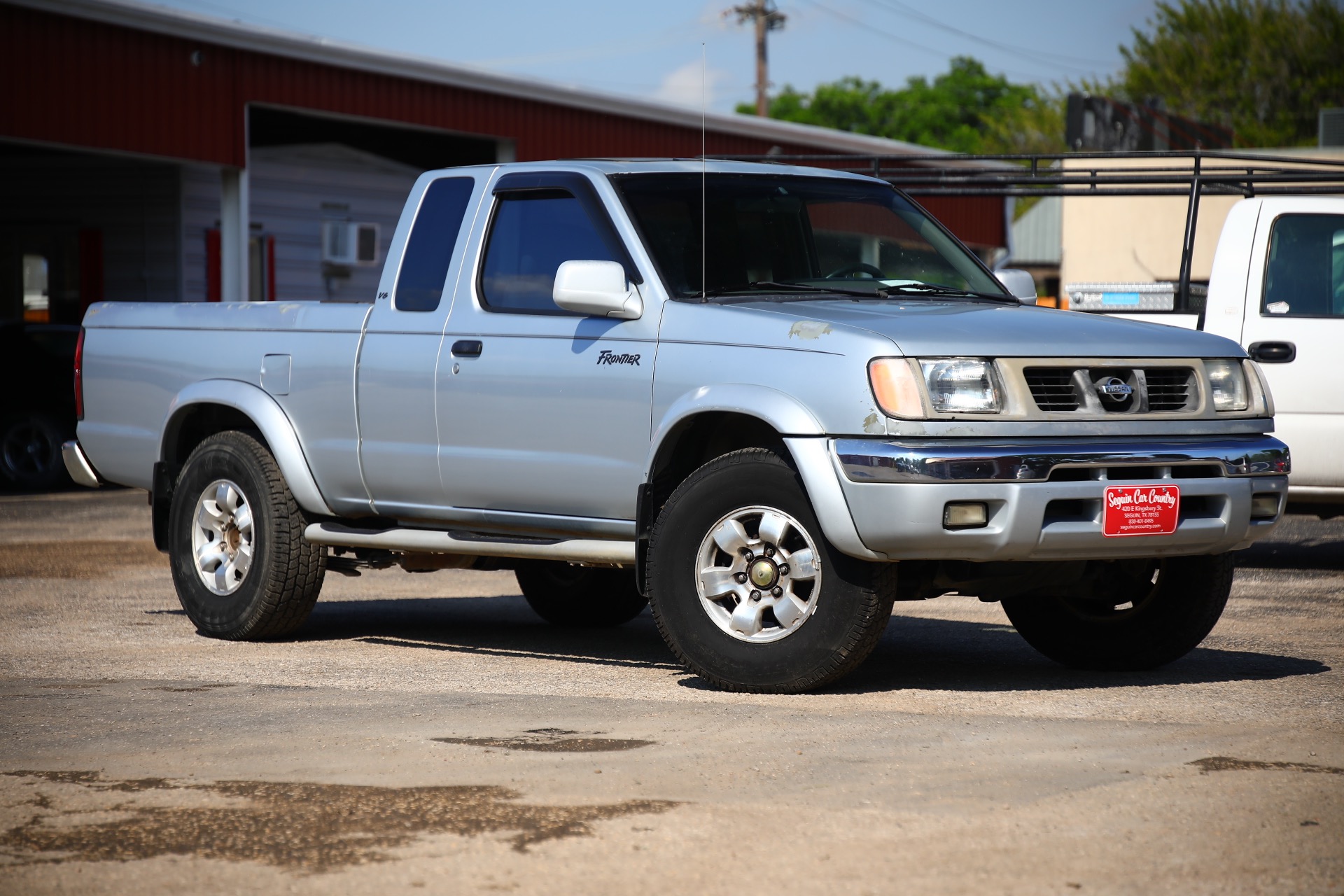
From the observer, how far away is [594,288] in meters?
6.53

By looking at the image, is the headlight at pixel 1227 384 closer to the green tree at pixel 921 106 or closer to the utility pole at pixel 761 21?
the utility pole at pixel 761 21

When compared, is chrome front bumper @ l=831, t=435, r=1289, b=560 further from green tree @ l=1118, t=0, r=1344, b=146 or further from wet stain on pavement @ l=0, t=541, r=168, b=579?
green tree @ l=1118, t=0, r=1344, b=146

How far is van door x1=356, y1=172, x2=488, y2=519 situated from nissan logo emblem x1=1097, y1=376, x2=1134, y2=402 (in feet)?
8.74

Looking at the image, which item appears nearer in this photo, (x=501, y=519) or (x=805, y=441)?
(x=805, y=441)

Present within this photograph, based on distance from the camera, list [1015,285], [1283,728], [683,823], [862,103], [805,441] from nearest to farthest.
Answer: [683,823]
[1283,728]
[805,441]
[1015,285]
[862,103]

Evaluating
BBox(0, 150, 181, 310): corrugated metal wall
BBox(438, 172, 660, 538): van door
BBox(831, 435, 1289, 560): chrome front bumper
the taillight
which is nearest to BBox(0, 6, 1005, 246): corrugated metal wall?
BBox(0, 150, 181, 310): corrugated metal wall

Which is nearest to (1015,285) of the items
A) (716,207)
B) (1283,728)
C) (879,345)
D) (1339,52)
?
(716,207)

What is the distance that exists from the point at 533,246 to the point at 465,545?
123 cm

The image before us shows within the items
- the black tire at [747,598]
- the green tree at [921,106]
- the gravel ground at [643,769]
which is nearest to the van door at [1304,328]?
the gravel ground at [643,769]

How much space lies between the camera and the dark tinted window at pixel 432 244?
7453 millimetres

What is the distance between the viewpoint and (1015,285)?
7676 millimetres

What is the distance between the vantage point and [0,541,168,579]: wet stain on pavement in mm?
10969

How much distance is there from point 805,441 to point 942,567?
75 centimetres

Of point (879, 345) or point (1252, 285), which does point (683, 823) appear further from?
point (1252, 285)
